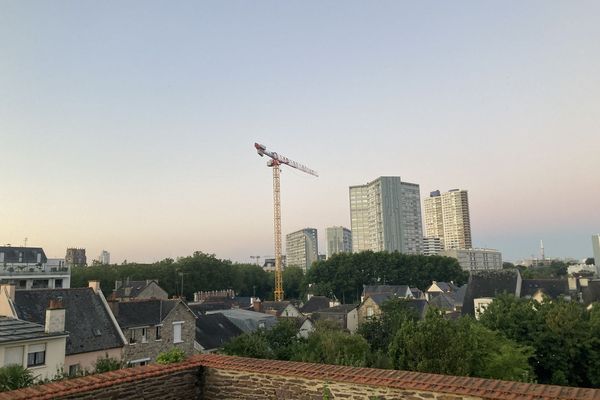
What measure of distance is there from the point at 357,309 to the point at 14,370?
53.3 metres

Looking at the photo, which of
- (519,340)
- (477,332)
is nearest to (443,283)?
(519,340)

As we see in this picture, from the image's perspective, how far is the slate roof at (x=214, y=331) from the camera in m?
34.8

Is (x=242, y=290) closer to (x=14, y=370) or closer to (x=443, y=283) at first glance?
(x=443, y=283)

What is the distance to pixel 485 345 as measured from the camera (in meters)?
22.5

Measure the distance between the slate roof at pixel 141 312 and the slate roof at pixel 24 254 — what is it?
4780 centimetres

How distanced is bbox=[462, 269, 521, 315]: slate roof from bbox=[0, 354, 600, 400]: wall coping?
40.9 meters

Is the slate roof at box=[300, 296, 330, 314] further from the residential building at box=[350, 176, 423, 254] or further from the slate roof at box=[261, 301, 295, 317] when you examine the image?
the residential building at box=[350, 176, 423, 254]

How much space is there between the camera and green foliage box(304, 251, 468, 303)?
10691 centimetres

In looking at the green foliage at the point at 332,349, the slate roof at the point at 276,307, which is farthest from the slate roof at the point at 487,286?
the green foliage at the point at 332,349

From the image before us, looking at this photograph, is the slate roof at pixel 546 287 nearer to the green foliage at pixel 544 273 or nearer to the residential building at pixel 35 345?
the green foliage at pixel 544 273

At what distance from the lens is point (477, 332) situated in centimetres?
2267

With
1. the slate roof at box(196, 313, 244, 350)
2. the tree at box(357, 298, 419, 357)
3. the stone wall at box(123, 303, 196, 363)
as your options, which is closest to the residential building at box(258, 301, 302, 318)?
the slate roof at box(196, 313, 244, 350)

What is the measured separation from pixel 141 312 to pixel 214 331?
748 centimetres

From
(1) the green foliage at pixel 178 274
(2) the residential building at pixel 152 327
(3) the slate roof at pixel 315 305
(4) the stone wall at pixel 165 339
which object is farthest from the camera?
(1) the green foliage at pixel 178 274
